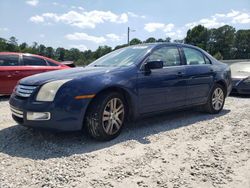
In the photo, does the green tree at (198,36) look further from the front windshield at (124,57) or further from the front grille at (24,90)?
the front grille at (24,90)

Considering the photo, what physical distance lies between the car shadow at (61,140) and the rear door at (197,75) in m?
0.57

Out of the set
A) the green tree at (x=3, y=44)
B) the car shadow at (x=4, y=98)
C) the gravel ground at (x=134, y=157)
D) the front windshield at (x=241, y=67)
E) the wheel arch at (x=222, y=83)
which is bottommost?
the gravel ground at (x=134, y=157)

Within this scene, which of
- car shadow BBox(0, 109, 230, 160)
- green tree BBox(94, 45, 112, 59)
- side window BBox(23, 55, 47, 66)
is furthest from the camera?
green tree BBox(94, 45, 112, 59)

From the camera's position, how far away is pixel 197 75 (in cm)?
601

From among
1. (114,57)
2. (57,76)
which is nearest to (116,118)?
(57,76)

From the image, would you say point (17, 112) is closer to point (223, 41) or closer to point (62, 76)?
point (62, 76)

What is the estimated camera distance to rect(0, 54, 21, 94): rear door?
8.17 m

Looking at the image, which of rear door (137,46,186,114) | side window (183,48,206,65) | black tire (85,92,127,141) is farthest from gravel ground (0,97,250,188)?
side window (183,48,206,65)

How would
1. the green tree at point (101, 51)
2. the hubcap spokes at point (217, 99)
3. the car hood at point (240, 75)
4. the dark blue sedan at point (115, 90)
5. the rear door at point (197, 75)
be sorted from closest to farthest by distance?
the dark blue sedan at point (115, 90) < the rear door at point (197, 75) < the hubcap spokes at point (217, 99) < the car hood at point (240, 75) < the green tree at point (101, 51)

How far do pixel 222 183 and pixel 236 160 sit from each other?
0.76 m

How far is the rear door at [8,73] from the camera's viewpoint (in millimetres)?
8172

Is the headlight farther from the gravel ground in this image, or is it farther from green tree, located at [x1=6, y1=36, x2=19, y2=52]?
green tree, located at [x1=6, y1=36, x2=19, y2=52]

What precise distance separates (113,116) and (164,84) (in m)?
1.21

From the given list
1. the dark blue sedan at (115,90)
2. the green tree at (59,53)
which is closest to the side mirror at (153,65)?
the dark blue sedan at (115,90)
